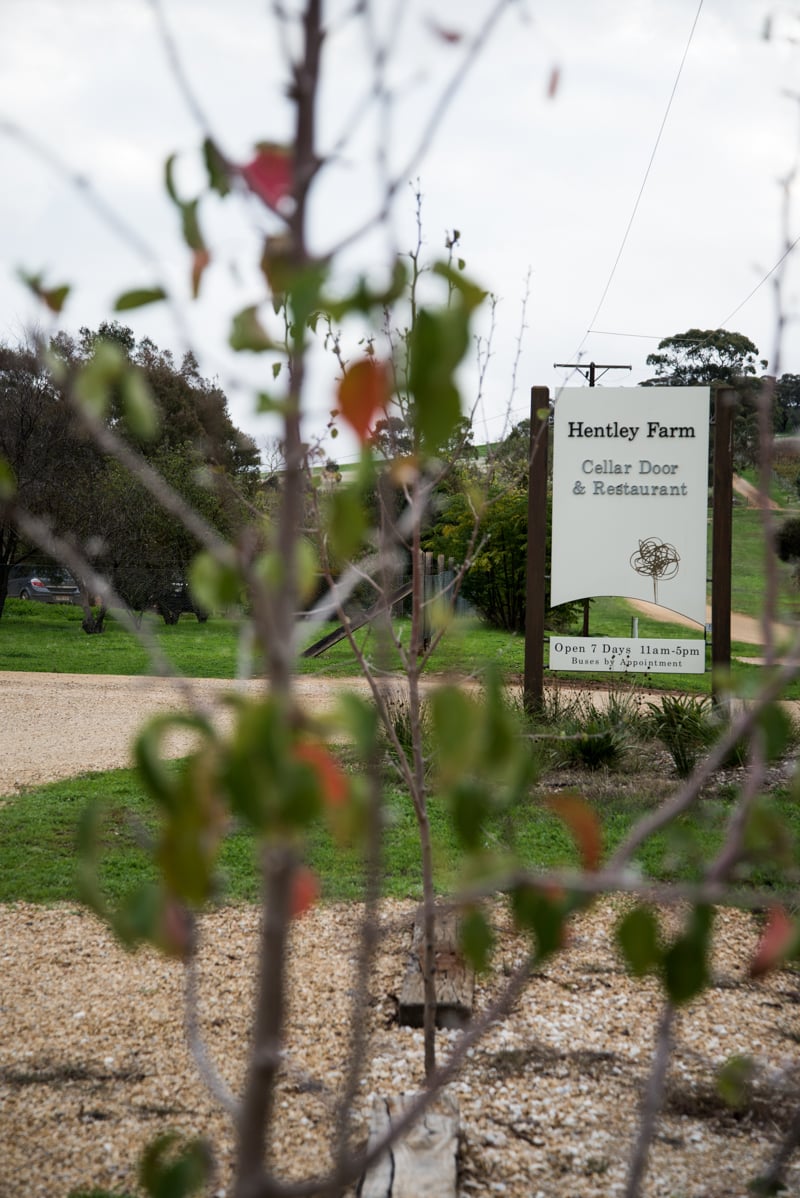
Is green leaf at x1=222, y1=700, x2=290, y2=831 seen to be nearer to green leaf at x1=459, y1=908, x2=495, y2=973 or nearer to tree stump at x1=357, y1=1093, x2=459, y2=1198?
green leaf at x1=459, y1=908, x2=495, y2=973

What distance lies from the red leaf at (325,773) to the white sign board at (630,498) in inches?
313

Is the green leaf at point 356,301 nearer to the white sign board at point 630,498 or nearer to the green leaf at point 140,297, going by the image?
the green leaf at point 140,297

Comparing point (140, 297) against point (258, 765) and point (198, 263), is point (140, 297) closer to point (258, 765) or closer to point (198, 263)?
point (198, 263)

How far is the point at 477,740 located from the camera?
869 mm

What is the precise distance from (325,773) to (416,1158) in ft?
5.99

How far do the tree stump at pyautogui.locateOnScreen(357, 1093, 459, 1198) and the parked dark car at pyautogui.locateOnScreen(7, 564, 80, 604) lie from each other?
800 inches

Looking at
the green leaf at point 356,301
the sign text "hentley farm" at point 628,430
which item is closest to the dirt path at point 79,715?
the sign text "hentley farm" at point 628,430

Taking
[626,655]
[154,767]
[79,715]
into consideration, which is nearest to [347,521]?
[154,767]

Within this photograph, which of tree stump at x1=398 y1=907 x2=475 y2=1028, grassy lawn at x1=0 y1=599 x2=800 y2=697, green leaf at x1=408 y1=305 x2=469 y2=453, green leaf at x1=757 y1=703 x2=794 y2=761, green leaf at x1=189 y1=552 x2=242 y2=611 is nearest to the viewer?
green leaf at x1=408 y1=305 x2=469 y2=453

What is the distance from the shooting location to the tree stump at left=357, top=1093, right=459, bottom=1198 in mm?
2227

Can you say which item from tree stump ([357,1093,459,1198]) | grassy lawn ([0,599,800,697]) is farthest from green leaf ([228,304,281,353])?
grassy lawn ([0,599,800,697])

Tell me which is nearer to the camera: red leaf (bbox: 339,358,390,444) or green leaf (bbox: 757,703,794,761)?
red leaf (bbox: 339,358,390,444)

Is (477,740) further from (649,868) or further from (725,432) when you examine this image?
(725,432)

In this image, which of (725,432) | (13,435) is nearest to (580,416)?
(725,432)
